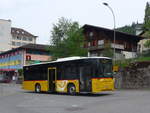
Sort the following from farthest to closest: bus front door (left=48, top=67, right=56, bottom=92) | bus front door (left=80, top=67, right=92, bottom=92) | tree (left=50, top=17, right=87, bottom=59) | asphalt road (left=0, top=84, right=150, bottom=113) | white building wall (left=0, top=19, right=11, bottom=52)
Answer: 1. white building wall (left=0, top=19, right=11, bottom=52)
2. tree (left=50, top=17, right=87, bottom=59)
3. bus front door (left=48, top=67, right=56, bottom=92)
4. bus front door (left=80, top=67, right=92, bottom=92)
5. asphalt road (left=0, top=84, right=150, bottom=113)

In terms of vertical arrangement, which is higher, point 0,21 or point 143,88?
point 0,21

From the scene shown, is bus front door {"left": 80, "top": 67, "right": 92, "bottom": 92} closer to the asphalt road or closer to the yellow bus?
the yellow bus

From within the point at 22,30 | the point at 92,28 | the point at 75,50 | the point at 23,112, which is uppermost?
the point at 22,30

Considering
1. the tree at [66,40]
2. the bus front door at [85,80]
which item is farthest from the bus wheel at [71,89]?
the tree at [66,40]

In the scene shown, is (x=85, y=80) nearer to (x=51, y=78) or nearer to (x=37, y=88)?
(x=51, y=78)

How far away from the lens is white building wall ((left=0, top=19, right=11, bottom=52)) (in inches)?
4712

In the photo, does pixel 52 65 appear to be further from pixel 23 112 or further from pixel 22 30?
pixel 22 30

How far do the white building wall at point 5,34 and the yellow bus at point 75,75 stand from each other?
9331cm

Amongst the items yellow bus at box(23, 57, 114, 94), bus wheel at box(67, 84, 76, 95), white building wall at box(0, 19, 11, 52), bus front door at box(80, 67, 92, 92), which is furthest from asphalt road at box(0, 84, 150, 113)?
white building wall at box(0, 19, 11, 52)

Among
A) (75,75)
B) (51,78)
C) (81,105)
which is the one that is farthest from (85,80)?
(81,105)

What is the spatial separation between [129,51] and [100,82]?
50.0 meters

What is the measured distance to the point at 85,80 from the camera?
74.9 ft

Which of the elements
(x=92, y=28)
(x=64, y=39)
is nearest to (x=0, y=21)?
(x=92, y=28)

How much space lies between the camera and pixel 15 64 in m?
77.2
